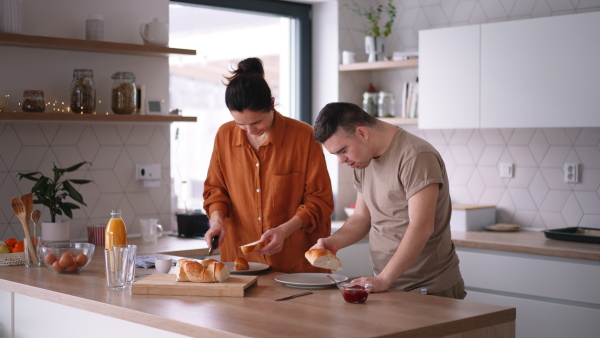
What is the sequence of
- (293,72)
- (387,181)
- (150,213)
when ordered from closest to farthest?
(387,181)
(150,213)
(293,72)

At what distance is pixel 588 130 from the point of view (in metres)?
4.51

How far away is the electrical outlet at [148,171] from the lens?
14.5 ft

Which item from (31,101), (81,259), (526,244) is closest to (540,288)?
(526,244)

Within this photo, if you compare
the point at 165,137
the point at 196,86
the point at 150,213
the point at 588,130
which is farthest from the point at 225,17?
the point at 588,130

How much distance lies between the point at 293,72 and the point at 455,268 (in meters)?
2.95

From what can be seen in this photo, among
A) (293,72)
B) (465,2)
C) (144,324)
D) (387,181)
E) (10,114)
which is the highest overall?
(465,2)

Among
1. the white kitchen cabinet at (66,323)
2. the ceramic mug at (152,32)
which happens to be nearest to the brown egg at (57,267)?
the white kitchen cabinet at (66,323)

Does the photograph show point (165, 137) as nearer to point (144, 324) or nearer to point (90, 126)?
point (90, 126)

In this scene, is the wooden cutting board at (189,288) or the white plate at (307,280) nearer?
the wooden cutting board at (189,288)

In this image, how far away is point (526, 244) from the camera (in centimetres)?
409

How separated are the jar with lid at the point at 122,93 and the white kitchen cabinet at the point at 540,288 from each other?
1.96 meters

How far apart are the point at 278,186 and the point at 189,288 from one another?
0.87m

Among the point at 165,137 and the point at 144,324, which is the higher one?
the point at 165,137

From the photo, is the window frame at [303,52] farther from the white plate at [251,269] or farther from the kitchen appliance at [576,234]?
the white plate at [251,269]
